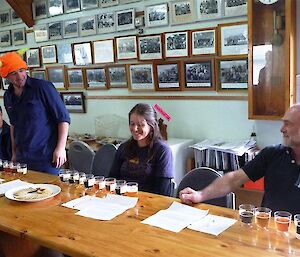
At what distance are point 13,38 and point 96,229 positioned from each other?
4.70 metres

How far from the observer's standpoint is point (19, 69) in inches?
112

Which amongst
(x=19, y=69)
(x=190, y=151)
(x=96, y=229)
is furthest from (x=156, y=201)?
(x=190, y=151)

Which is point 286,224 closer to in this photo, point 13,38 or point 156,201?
point 156,201

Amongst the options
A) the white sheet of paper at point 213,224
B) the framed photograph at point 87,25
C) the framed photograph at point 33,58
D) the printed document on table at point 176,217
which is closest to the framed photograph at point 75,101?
the framed photograph at point 33,58

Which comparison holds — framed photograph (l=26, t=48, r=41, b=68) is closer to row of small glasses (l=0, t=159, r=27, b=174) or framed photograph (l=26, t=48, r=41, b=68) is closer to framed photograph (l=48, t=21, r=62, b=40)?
framed photograph (l=48, t=21, r=62, b=40)

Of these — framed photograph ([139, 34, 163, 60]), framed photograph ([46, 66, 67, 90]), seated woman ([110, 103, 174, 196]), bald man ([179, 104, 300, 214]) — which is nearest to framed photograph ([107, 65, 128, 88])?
framed photograph ([139, 34, 163, 60])

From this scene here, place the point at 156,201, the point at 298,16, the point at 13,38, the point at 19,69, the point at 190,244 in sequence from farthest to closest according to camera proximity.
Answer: the point at 13,38 → the point at 298,16 → the point at 19,69 → the point at 156,201 → the point at 190,244

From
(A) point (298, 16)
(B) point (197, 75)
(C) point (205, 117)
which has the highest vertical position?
(A) point (298, 16)

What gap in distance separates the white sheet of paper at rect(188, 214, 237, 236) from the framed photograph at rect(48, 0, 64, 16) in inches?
157

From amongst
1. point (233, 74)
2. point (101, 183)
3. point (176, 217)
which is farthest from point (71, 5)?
point (176, 217)

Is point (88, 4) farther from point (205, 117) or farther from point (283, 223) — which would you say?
point (283, 223)

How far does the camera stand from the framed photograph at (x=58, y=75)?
16.5ft

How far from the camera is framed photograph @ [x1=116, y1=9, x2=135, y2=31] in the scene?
421 centimetres

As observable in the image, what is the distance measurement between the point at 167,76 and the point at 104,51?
95 cm
